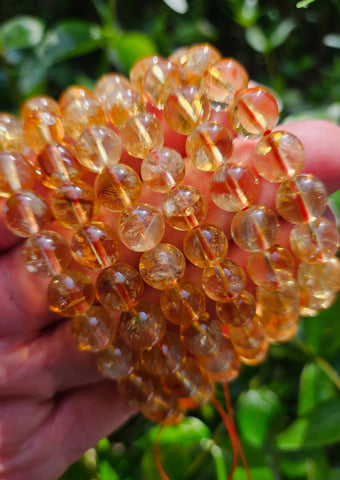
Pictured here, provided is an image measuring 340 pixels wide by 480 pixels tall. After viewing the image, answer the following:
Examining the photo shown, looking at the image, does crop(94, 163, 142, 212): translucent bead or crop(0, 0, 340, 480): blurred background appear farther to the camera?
crop(0, 0, 340, 480): blurred background

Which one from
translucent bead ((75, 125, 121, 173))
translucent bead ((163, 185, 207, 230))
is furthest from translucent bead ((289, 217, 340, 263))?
translucent bead ((75, 125, 121, 173))

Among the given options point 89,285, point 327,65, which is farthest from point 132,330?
point 327,65

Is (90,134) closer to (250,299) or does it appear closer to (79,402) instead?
(250,299)

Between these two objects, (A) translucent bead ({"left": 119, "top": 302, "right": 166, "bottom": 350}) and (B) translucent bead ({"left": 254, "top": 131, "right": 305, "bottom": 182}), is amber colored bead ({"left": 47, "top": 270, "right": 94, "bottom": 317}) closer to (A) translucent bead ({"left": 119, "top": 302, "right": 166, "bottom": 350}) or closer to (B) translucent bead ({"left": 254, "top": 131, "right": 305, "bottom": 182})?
(A) translucent bead ({"left": 119, "top": 302, "right": 166, "bottom": 350})

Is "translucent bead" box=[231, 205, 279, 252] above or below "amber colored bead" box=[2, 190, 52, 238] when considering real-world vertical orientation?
below

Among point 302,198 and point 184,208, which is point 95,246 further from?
point 302,198

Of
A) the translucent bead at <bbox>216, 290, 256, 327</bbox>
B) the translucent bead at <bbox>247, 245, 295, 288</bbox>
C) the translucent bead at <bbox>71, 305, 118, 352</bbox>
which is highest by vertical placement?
the translucent bead at <bbox>71, 305, 118, 352</bbox>
